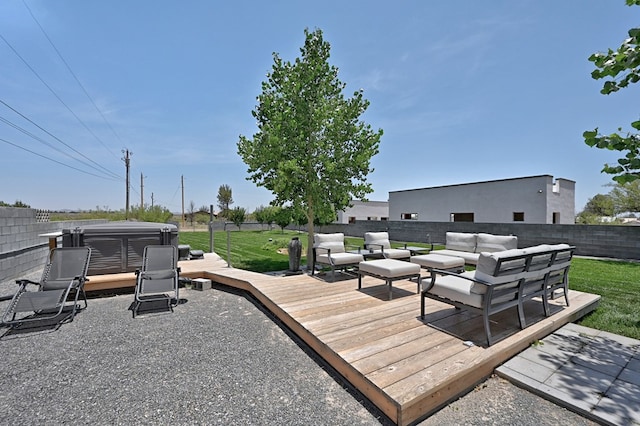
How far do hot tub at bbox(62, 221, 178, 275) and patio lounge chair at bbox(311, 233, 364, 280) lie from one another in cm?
341

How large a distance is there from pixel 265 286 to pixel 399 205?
54.9ft

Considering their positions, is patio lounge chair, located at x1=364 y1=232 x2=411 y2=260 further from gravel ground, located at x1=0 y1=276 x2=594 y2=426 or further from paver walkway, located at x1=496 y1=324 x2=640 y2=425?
gravel ground, located at x1=0 y1=276 x2=594 y2=426

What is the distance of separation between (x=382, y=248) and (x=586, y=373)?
3.78m

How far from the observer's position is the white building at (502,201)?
1348 cm

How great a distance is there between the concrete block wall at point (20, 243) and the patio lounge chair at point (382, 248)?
6273 mm

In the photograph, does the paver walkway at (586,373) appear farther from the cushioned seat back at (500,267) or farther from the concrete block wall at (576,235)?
the concrete block wall at (576,235)

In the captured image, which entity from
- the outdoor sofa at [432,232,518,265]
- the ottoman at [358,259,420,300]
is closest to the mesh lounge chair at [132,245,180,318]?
the ottoman at [358,259,420,300]

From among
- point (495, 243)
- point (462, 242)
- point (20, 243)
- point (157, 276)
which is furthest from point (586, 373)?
point (20, 243)

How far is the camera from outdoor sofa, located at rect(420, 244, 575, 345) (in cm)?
268

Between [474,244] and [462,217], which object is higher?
[462,217]

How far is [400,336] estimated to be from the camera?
2.81 m

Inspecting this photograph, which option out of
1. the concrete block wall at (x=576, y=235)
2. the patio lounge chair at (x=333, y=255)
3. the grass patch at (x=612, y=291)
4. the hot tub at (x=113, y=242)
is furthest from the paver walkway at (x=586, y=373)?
the concrete block wall at (x=576, y=235)

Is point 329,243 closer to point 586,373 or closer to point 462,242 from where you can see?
point 462,242

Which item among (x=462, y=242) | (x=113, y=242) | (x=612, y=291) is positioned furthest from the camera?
(x=462, y=242)
